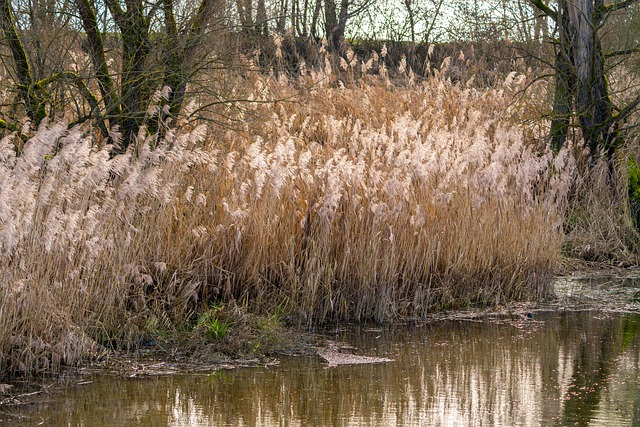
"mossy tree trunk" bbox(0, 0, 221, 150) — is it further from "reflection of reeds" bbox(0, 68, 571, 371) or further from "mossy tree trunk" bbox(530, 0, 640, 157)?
"mossy tree trunk" bbox(530, 0, 640, 157)

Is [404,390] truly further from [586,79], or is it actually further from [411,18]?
[411,18]

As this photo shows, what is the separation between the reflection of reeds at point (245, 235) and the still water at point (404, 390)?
0.56 metres

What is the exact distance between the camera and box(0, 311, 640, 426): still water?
16.3 ft

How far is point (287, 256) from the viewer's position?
24.3 feet

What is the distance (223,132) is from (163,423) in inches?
194

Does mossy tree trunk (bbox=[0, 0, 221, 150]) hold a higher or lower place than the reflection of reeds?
higher

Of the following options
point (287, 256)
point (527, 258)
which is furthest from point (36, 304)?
point (527, 258)

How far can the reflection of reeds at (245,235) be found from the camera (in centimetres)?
578

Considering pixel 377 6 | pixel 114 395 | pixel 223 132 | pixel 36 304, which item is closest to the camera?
pixel 114 395

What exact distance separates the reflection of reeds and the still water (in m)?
0.56

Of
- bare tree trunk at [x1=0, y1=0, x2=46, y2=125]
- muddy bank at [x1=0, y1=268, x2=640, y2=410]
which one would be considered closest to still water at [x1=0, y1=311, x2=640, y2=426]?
muddy bank at [x1=0, y1=268, x2=640, y2=410]

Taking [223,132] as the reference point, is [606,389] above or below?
below

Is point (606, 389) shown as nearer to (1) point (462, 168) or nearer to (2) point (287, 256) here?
(2) point (287, 256)

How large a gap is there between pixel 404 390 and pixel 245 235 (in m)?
2.22
